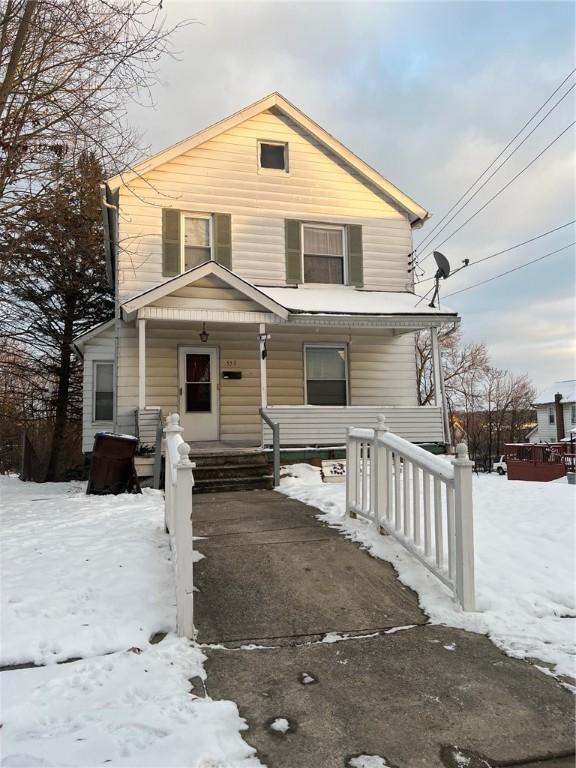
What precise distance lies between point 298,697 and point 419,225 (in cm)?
1283

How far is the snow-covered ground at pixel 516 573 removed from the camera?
3.43 m

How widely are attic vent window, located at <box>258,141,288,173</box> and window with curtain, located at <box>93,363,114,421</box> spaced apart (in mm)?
6060

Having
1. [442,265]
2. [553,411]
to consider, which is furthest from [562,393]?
[442,265]

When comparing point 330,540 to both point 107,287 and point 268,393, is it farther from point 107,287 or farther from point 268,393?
point 107,287

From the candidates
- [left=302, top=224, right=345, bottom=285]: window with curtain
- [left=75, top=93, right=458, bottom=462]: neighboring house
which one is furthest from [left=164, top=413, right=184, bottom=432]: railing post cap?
[left=302, top=224, right=345, bottom=285]: window with curtain

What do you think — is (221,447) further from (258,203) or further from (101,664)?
(101,664)

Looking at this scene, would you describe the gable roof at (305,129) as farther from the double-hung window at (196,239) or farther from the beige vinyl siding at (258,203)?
the double-hung window at (196,239)

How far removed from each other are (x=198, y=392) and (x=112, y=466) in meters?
3.56

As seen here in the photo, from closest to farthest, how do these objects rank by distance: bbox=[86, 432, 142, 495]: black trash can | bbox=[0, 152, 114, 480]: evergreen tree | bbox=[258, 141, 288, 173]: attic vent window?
bbox=[86, 432, 142, 495]: black trash can, bbox=[258, 141, 288, 173]: attic vent window, bbox=[0, 152, 114, 480]: evergreen tree

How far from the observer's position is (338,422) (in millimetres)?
10766

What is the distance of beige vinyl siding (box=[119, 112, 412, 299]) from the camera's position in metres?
11.3

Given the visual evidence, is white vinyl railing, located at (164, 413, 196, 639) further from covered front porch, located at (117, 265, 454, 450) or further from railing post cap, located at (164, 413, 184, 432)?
covered front porch, located at (117, 265, 454, 450)

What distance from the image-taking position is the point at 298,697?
9.02 ft

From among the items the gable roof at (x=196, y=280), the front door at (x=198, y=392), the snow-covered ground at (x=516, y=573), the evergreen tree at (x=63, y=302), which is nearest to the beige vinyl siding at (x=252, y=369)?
the front door at (x=198, y=392)
